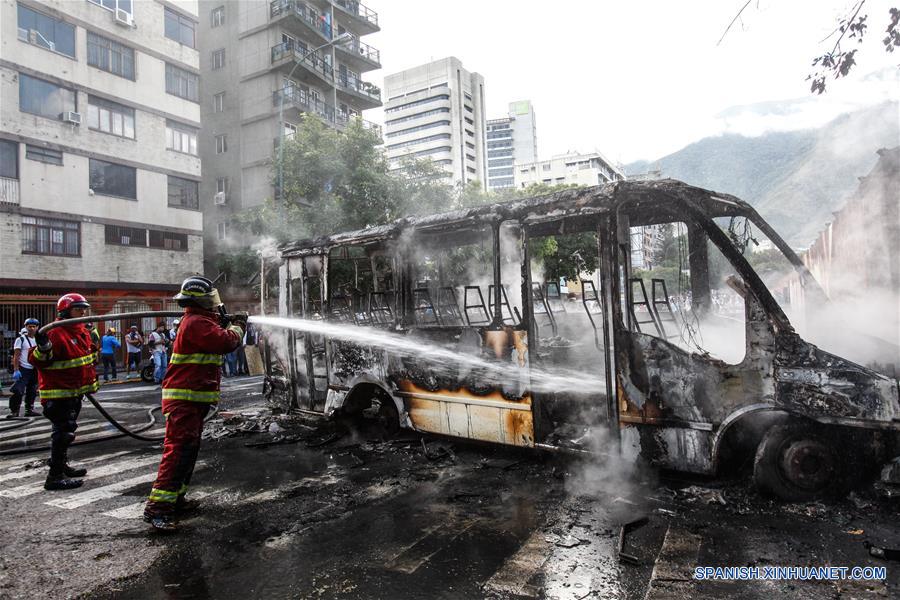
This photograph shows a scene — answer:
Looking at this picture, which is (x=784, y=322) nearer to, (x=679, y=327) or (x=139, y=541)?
(x=679, y=327)

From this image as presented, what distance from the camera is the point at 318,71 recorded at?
30.4m

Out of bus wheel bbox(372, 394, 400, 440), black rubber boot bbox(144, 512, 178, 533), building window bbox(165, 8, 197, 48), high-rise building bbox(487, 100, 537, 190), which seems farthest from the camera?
high-rise building bbox(487, 100, 537, 190)

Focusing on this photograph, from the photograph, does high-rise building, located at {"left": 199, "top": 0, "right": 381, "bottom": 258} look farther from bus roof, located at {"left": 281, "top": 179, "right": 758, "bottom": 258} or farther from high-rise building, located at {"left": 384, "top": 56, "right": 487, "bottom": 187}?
high-rise building, located at {"left": 384, "top": 56, "right": 487, "bottom": 187}

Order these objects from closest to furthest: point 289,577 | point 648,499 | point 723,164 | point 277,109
Result: point 289,577 → point 648,499 → point 277,109 → point 723,164

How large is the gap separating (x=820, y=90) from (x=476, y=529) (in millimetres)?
5364

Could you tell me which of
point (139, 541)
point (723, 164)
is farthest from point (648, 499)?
point (723, 164)

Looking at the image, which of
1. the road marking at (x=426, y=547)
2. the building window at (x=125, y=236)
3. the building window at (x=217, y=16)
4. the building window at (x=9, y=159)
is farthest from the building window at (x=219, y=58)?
the road marking at (x=426, y=547)

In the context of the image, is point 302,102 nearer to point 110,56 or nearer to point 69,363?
point 110,56

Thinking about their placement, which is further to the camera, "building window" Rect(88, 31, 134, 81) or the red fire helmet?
"building window" Rect(88, 31, 134, 81)

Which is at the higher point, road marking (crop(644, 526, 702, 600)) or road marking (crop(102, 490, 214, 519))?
road marking (crop(644, 526, 702, 600))

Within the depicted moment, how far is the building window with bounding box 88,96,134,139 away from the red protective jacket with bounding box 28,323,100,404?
767 inches

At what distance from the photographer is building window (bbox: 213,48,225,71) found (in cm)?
3136

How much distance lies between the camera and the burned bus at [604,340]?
4113mm

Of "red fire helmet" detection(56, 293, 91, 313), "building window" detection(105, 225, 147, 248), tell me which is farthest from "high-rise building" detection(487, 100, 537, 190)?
"red fire helmet" detection(56, 293, 91, 313)
